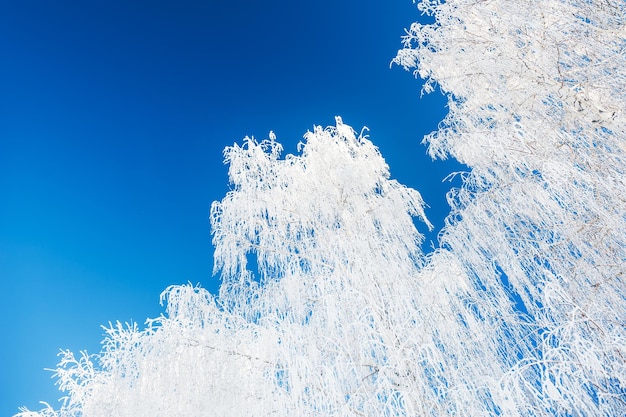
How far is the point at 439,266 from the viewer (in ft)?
14.9

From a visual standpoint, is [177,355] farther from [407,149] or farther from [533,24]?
[407,149]

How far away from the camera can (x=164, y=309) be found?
3.82 m

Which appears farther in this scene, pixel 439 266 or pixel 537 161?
pixel 439 266

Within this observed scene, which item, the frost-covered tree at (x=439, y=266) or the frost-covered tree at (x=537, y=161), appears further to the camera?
the frost-covered tree at (x=537, y=161)

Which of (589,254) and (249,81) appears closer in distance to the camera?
(589,254)

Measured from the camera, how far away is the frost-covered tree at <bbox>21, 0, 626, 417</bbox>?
275 cm

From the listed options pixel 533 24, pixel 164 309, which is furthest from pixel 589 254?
pixel 164 309

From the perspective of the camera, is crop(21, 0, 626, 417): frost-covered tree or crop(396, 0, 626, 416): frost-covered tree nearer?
crop(21, 0, 626, 417): frost-covered tree

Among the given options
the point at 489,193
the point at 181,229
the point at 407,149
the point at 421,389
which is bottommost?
the point at 421,389

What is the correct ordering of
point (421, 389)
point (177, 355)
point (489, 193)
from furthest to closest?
point (489, 193) < point (177, 355) < point (421, 389)

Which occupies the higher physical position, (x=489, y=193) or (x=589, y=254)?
(x=489, y=193)

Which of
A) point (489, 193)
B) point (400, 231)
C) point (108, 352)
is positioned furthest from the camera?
point (400, 231)

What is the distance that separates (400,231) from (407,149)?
561 centimetres

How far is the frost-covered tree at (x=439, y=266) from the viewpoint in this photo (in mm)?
2746
